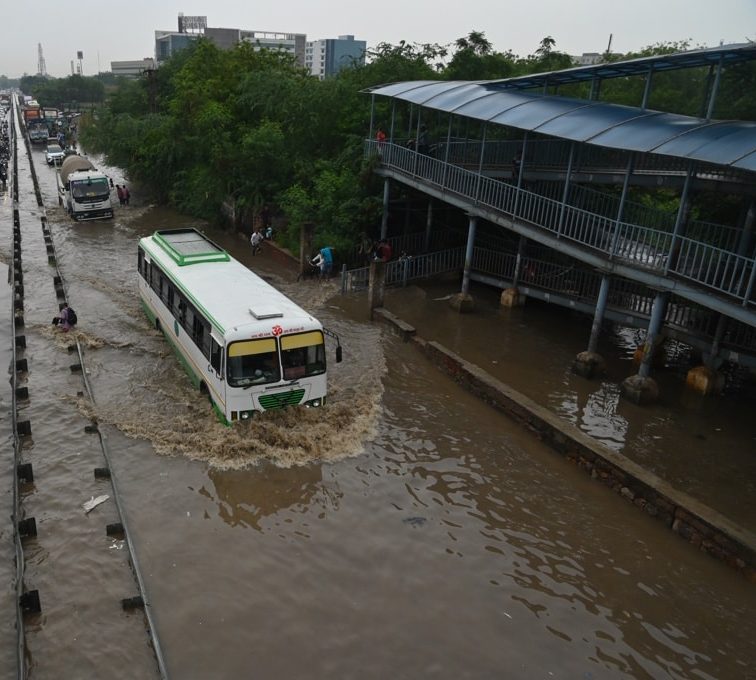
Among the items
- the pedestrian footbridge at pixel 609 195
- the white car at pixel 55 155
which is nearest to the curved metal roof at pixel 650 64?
the pedestrian footbridge at pixel 609 195

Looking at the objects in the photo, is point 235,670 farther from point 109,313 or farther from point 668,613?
point 109,313

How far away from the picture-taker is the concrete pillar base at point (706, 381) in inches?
592

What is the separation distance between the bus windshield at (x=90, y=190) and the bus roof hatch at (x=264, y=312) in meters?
24.8

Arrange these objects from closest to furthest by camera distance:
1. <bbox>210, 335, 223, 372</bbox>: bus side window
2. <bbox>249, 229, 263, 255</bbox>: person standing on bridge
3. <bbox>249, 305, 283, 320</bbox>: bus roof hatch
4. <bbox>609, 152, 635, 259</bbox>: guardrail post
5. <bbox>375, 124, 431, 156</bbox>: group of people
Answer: <bbox>210, 335, 223, 372</bbox>: bus side window
<bbox>249, 305, 283, 320</bbox>: bus roof hatch
<bbox>609, 152, 635, 259</bbox>: guardrail post
<bbox>375, 124, 431, 156</bbox>: group of people
<bbox>249, 229, 263, 255</bbox>: person standing on bridge

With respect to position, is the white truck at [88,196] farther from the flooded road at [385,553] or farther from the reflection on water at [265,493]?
the reflection on water at [265,493]

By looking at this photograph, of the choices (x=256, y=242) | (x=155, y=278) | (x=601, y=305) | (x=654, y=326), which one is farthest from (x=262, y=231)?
(x=654, y=326)

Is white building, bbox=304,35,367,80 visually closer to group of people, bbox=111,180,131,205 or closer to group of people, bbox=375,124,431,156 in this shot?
group of people, bbox=111,180,131,205

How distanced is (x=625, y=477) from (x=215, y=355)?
761 cm

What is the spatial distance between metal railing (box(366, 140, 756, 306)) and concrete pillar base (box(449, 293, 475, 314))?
3.05 m

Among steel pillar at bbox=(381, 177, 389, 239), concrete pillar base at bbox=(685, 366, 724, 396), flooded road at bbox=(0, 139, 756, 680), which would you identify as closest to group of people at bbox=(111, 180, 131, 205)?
steel pillar at bbox=(381, 177, 389, 239)

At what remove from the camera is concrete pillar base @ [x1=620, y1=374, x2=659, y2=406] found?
14.4 metres

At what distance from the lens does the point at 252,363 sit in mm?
11445

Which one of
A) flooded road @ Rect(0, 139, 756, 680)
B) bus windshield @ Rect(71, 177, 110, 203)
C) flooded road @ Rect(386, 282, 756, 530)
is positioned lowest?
Result: flooded road @ Rect(0, 139, 756, 680)

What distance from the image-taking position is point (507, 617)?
8.42 meters
